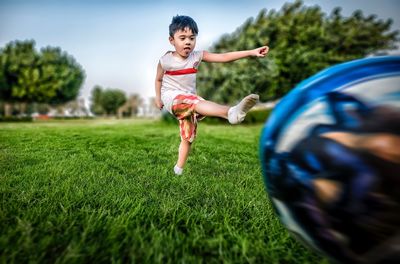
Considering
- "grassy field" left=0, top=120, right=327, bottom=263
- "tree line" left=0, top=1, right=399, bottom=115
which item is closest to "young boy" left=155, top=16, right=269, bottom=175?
"grassy field" left=0, top=120, right=327, bottom=263

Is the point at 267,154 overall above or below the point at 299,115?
below

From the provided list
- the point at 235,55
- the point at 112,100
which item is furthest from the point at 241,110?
the point at 112,100

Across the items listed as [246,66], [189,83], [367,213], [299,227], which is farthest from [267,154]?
[246,66]

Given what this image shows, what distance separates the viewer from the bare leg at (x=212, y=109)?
2.65 meters

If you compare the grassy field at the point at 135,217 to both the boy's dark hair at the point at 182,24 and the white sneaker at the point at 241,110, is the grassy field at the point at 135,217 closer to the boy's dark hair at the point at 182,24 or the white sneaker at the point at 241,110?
the white sneaker at the point at 241,110

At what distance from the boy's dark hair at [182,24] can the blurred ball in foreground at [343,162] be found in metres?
1.70

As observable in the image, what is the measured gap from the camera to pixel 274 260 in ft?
5.32

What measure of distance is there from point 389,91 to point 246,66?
18.8 m

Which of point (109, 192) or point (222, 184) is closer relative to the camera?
point (109, 192)

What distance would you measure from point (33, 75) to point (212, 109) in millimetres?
37501

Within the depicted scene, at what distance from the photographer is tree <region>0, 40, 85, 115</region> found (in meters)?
34.7

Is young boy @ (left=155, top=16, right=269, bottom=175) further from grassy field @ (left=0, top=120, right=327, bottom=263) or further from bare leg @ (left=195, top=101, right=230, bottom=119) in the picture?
grassy field @ (left=0, top=120, right=327, bottom=263)

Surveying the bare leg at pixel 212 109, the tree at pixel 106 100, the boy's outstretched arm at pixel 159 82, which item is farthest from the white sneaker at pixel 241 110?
the tree at pixel 106 100

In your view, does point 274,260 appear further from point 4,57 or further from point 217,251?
point 4,57
